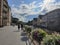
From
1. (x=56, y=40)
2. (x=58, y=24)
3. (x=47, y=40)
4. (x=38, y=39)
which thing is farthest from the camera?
(x=58, y=24)

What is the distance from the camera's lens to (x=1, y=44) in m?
17.0

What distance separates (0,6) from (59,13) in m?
59.3

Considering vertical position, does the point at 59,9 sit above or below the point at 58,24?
above

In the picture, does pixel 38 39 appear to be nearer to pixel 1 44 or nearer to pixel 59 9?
pixel 1 44

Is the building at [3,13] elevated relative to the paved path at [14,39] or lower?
elevated

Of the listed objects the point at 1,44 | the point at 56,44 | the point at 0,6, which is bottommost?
the point at 1,44

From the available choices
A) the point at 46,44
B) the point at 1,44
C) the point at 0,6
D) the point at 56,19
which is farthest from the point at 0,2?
the point at 46,44

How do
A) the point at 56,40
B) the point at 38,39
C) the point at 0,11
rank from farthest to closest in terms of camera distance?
the point at 0,11 < the point at 38,39 < the point at 56,40

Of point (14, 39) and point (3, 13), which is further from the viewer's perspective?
point (3, 13)

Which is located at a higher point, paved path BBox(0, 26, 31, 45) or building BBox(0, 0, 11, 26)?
building BBox(0, 0, 11, 26)

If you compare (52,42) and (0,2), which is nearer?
(52,42)

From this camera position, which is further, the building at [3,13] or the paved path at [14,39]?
the building at [3,13]

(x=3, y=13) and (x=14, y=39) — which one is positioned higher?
(x=3, y=13)

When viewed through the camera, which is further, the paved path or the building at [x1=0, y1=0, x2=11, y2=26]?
the building at [x1=0, y1=0, x2=11, y2=26]
